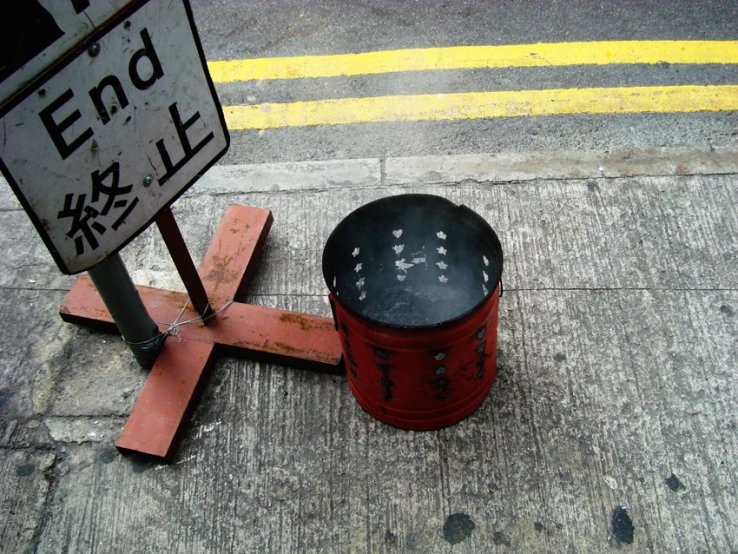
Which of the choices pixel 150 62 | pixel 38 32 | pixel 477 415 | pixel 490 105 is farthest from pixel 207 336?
pixel 490 105

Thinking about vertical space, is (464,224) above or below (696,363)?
above

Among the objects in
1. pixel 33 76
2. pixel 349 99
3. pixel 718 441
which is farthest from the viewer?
pixel 349 99

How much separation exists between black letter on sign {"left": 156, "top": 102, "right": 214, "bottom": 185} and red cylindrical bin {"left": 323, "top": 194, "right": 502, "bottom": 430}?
54 centimetres

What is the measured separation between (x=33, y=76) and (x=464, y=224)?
149 cm

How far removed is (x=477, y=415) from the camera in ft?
9.09

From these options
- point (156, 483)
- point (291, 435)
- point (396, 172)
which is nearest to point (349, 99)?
point (396, 172)

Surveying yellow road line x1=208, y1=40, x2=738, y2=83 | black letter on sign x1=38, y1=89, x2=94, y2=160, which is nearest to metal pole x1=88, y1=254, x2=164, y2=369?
black letter on sign x1=38, y1=89, x2=94, y2=160

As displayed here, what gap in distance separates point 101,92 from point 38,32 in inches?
9.9

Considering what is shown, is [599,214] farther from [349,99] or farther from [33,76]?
[33,76]

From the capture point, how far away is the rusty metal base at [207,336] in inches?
107

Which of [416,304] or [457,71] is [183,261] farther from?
[457,71]

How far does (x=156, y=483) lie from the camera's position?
2.66 metres

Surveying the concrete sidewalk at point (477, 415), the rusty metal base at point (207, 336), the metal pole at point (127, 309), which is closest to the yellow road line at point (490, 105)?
the concrete sidewalk at point (477, 415)

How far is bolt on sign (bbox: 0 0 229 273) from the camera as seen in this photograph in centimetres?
175
